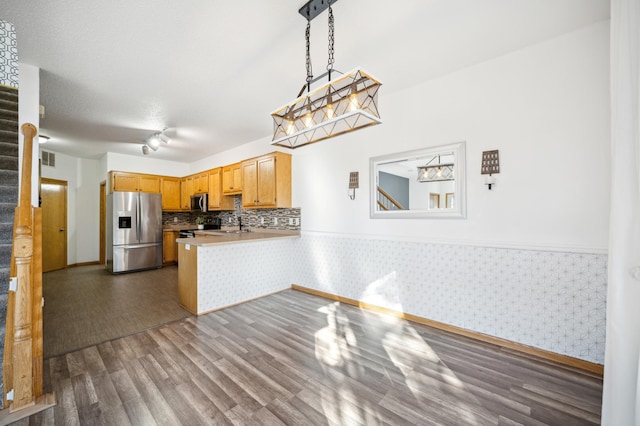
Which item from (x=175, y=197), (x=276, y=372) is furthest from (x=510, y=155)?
(x=175, y=197)

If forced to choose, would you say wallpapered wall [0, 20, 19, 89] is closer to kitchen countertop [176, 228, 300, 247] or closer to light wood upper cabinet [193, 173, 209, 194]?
kitchen countertop [176, 228, 300, 247]

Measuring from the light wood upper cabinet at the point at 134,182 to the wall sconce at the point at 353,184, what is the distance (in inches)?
204

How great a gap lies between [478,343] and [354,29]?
9.82 feet

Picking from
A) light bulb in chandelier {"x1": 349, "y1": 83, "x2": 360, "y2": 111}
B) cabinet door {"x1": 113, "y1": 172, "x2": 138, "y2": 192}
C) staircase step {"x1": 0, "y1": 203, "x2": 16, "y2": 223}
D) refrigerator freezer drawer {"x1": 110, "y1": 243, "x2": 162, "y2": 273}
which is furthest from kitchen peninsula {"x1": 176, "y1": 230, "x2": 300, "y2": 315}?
cabinet door {"x1": 113, "y1": 172, "x2": 138, "y2": 192}

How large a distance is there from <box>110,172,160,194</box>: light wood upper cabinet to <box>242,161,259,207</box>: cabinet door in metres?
2.91

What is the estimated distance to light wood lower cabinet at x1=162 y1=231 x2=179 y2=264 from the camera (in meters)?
6.21

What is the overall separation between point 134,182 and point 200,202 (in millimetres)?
1531

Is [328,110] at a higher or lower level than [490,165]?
higher

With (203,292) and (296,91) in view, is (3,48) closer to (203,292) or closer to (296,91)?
(296,91)

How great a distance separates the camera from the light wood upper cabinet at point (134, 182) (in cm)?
559

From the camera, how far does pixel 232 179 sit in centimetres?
521

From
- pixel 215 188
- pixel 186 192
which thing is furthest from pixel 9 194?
pixel 186 192

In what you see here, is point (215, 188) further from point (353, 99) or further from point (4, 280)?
point (353, 99)

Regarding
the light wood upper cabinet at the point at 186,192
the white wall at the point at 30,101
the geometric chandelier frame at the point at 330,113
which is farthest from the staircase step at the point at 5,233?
the light wood upper cabinet at the point at 186,192
